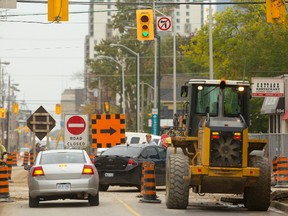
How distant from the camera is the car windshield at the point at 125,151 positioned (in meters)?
32.9

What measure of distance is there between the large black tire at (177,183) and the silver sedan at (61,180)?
6.82ft

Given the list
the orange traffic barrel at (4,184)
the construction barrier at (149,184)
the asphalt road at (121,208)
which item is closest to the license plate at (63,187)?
the asphalt road at (121,208)

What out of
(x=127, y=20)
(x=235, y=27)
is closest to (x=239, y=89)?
(x=235, y=27)

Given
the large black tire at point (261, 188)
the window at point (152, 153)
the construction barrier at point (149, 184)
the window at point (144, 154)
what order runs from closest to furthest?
the large black tire at point (261, 188)
the construction barrier at point (149, 184)
the window at point (144, 154)
the window at point (152, 153)

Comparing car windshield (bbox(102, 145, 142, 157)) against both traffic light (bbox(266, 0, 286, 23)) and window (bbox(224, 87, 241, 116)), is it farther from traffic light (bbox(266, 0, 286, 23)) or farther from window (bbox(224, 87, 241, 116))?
window (bbox(224, 87, 241, 116))

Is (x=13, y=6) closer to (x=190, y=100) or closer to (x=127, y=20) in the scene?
(x=190, y=100)

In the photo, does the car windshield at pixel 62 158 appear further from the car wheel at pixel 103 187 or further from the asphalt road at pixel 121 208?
the car wheel at pixel 103 187

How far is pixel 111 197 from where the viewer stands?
28828 millimetres

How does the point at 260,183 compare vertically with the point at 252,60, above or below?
below

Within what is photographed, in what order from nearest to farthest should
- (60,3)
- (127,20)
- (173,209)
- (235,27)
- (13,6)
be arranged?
(173,209), (60,3), (13,6), (235,27), (127,20)

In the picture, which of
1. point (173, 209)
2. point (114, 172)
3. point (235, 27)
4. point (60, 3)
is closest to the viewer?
point (173, 209)

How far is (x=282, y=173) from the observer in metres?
36.2

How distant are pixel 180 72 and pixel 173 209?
358 feet

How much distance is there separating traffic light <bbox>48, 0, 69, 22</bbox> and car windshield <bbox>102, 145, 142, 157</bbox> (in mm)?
7111
